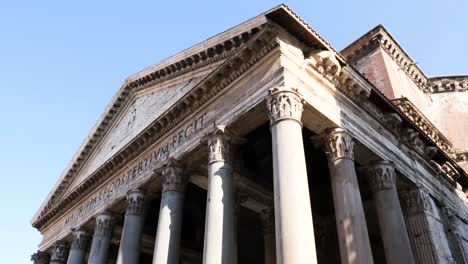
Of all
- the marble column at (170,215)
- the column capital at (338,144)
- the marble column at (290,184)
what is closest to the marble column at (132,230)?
the marble column at (170,215)

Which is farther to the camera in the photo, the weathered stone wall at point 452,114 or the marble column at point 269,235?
the weathered stone wall at point 452,114

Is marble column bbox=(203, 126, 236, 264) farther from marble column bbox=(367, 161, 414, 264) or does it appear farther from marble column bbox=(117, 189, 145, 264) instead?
marble column bbox=(367, 161, 414, 264)

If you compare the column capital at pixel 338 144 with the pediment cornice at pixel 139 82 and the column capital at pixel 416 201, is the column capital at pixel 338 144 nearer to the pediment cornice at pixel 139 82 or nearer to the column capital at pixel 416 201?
the pediment cornice at pixel 139 82

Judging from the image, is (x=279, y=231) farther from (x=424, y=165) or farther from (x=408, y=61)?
(x=408, y=61)

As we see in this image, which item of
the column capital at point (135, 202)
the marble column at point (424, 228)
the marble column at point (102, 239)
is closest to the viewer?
the marble column at point (424, 228)

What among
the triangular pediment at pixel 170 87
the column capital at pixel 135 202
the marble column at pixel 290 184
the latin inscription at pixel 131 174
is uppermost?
the triangular pediment at pixel 170 87

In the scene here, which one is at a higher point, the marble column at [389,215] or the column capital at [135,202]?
the column capital at [135,202]

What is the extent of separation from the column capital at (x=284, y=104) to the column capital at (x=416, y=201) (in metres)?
4.72

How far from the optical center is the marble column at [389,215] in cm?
833

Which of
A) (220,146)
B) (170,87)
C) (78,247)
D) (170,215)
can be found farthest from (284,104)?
(78,247)

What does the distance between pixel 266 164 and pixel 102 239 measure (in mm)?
5310

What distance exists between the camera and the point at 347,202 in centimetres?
765

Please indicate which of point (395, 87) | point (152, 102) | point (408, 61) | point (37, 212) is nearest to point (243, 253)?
point (152, 102)

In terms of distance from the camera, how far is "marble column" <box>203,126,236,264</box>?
23.9ft
